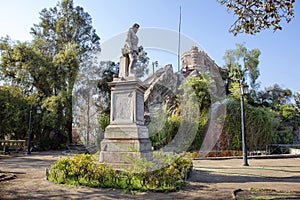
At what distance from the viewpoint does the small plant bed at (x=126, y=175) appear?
5.46 metres

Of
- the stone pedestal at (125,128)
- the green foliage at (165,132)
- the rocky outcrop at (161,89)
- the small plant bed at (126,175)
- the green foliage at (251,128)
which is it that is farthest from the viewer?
the rocky outcrop at (161,89)

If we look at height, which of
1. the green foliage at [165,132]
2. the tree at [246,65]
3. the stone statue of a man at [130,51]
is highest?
the tree at [246,65]

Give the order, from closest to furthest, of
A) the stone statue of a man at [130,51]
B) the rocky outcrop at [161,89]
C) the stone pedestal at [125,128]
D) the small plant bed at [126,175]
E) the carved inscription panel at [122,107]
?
the small plant bed at [126,175] → the stone pedestal at [125,128] → the carved inscription panel at [122,107] → the stone statue of a man at [130,51] → the rocky outcrop at [161,89]

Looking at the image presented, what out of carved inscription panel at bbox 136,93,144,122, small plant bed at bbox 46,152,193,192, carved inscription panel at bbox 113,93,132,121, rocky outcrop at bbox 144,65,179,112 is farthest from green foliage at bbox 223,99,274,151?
small plant bed at bbox 46,152,193,192

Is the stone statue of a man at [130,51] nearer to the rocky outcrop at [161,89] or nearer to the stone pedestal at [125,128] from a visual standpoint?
the stone pedestal at [125,128]

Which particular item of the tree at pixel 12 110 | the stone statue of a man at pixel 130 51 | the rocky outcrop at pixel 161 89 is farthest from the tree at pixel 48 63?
the stone statue of a man at pixel 130 51

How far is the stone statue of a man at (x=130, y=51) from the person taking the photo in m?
8.57

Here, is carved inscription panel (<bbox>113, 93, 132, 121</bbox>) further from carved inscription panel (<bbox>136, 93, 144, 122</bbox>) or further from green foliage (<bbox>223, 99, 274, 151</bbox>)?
green foliage (<bbox>223, 99, 274, 151</bbox>)

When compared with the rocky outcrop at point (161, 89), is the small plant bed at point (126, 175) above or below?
below

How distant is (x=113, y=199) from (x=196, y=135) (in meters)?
12.4

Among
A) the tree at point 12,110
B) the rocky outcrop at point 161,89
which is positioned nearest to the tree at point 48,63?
the tree at point 12,110

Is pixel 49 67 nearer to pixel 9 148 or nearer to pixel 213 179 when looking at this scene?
pixel 9 148

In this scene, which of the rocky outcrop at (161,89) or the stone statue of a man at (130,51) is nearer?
the stone statue of a man at (130,51)

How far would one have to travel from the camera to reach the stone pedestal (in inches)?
288
